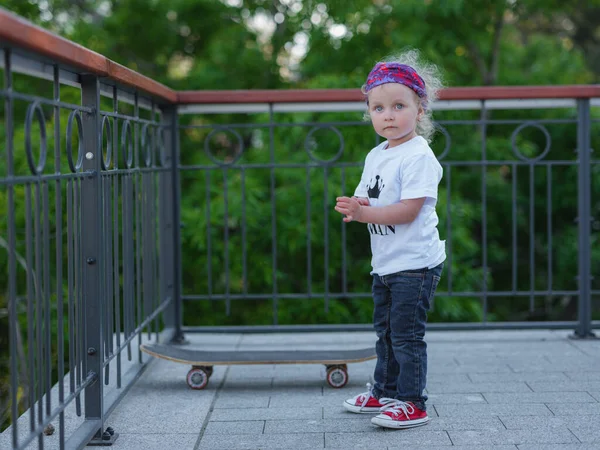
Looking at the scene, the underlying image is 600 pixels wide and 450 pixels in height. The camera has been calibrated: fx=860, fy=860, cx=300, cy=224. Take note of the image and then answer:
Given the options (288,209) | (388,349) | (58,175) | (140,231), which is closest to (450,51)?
(288,209)

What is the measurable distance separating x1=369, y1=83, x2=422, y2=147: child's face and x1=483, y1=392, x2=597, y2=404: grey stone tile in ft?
3.58

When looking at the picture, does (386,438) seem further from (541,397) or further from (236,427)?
(541,397)

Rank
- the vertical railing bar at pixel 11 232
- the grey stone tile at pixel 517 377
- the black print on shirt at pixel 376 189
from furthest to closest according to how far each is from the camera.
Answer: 1. the grey stone tile at pixel 517 377
2. the black print on shirt at pixel 376 189
3. the vertical railing bar at pixel 11 232

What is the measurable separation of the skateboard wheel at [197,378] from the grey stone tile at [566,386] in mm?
1305

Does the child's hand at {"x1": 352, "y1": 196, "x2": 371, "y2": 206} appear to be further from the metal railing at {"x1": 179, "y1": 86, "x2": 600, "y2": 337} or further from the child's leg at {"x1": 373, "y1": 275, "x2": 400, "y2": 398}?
the metal railing at {"x1": 179, "y1": 86, "x2": 600, "y2": 337}

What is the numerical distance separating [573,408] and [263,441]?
114 cm

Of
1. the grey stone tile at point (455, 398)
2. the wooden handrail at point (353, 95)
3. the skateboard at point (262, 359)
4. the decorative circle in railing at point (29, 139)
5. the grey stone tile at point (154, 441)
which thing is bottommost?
the grey stone tile at point (154, 441)

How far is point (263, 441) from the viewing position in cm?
277

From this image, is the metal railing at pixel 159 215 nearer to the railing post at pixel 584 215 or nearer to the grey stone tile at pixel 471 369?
the railing post at pixel 584 215

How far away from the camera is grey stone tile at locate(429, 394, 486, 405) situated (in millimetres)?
3217

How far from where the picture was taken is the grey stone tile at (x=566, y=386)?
3357mm

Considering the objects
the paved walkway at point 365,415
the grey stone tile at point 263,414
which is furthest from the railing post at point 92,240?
the grey stone tile at point 263,414

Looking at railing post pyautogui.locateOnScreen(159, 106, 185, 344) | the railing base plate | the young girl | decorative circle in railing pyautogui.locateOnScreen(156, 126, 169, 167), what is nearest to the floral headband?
the young girl

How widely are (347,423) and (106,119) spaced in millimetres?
1343
